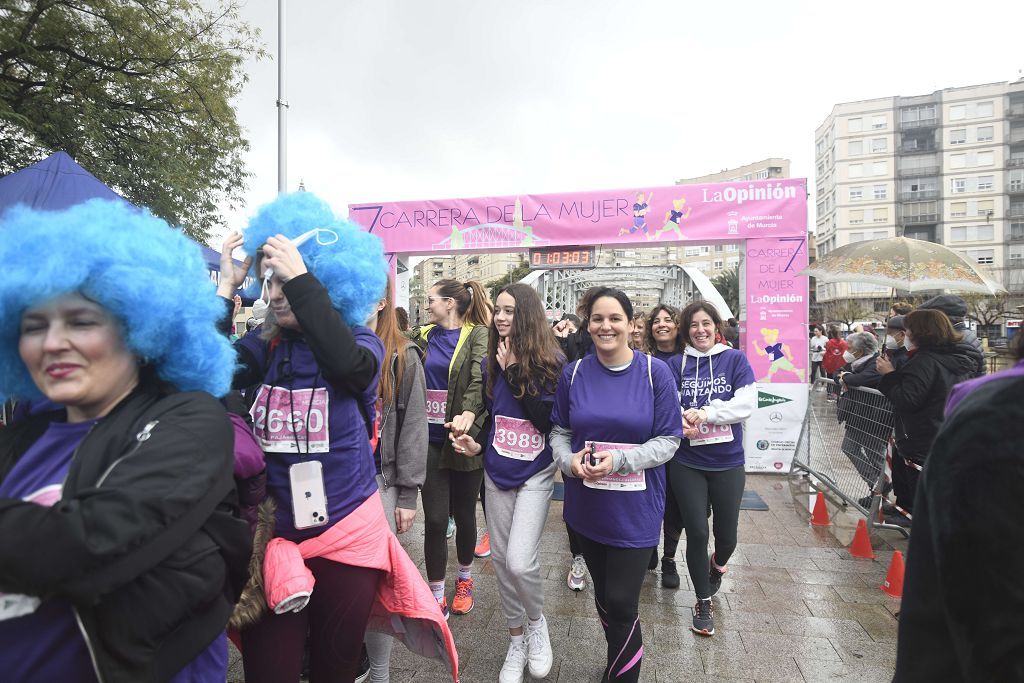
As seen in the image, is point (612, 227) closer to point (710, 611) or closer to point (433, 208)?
point (433, 208)

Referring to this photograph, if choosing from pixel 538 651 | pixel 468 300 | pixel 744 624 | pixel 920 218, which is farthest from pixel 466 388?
pixel 920 218

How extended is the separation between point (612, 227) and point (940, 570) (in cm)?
683

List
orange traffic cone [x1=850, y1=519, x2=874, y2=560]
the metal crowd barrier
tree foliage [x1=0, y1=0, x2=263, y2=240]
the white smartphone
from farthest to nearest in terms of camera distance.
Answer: tree foliage [x1=0, y1=0, x2=263, y2=240], the metal crowd barrier, orange traffic cone [x1=850, y1=519, x2=874, y2=560], the white smartphone

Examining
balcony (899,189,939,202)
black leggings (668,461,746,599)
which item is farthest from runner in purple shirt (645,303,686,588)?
balcony (899,189,939,202)

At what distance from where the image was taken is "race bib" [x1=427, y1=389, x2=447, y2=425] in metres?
3.64

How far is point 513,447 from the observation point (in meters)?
3.01

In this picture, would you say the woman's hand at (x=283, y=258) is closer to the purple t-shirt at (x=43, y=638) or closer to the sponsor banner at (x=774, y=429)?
the purple t-shirt at (x=43, y=638)

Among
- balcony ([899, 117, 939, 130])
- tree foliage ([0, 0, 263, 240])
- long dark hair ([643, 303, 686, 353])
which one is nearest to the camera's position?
long dark hair ([643, 303, 686, 353])

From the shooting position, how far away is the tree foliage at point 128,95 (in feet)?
29.4

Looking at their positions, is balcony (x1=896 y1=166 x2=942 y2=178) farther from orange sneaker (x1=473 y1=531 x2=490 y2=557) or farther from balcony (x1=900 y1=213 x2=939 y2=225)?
orange sneaker (x1=473 y1=531 x2=490 y2=557)

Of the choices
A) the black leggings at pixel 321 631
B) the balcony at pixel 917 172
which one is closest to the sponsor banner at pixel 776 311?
the black leggings at pixel 321 631

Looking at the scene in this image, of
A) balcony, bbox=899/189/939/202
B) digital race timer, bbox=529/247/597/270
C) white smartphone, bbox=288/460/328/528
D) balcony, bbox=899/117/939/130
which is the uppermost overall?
balcony, bbox=899/117/939/130

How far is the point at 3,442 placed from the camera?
4.15 ft

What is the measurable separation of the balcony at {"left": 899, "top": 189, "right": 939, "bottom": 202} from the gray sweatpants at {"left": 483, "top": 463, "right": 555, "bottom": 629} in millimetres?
79096
